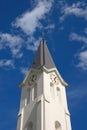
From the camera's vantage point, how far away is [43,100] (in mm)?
29969

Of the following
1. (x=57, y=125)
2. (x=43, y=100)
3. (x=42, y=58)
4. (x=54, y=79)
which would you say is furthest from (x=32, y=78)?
(x=57, y=125)

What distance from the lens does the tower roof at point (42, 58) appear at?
120ft

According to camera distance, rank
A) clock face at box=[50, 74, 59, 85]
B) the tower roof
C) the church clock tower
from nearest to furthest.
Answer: the church clock tower, clock face at box=[50, 74, 59, 85], the tower roof

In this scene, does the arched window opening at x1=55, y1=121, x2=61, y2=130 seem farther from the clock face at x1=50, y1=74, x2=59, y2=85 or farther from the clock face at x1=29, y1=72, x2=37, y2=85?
the clock face at x1=29, y1=72, x2=37, y2=85

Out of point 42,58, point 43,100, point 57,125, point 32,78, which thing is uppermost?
point 42,58

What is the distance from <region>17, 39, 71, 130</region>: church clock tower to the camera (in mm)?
28750

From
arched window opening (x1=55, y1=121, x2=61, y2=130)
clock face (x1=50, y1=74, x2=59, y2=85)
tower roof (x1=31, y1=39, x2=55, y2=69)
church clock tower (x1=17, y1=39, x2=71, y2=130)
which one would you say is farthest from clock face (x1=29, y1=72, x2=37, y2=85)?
arched window opening (x1=55, y1=121, x2=61, y2=130)

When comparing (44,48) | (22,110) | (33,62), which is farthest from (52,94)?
(44,48)

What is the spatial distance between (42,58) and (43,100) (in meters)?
10.1

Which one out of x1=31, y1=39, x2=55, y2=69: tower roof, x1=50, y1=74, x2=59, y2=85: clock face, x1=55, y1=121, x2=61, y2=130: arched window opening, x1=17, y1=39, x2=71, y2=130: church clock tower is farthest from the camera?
x1=31, y1=39, x2=55, y2=69: tower roof

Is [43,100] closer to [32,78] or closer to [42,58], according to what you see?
[32,78]

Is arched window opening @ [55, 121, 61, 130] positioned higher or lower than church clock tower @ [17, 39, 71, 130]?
lower

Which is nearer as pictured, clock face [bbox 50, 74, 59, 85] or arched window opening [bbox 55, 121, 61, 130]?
arched window opening [bbox 55, 121, 61, 130]

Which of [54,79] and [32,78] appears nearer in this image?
[54,79]
